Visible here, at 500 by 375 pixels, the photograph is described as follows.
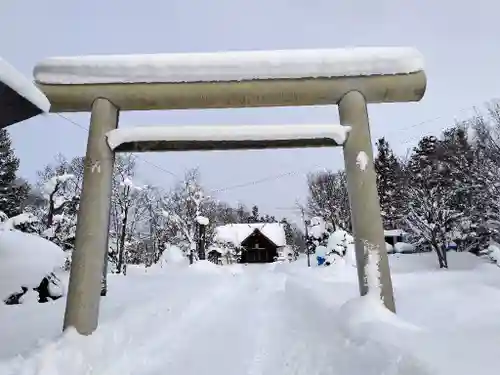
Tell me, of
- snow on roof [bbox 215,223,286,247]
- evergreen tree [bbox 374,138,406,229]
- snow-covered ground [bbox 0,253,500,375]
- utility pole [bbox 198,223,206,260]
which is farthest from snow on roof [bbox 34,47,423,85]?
snow on roof [bbox 215,223,286,247]

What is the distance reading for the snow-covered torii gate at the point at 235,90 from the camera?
541 cm

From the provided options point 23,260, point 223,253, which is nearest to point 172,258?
point 223,253

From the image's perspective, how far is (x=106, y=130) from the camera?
17.9 ft

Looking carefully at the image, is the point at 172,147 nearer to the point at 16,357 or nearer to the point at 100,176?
the point at 100,176

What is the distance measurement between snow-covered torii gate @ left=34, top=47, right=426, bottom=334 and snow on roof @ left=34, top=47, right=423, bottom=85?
1 centimetres

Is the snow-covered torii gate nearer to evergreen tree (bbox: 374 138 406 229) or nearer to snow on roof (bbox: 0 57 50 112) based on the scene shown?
snow on roof (bbox: 0 57 50 112)

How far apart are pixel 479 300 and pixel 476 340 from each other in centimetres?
392

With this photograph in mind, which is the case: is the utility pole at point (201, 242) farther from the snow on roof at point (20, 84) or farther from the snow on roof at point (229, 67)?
the snow on roof at point (20, 84)

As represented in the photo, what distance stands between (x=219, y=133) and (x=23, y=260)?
6939 mm

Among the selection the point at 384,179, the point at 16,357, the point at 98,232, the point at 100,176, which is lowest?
the point at 16,357

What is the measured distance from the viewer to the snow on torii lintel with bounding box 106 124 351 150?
5.40 m

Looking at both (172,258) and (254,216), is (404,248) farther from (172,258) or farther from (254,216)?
(254,216)

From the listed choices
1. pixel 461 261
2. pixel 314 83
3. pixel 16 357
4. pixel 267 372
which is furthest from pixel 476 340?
pixel 461 261

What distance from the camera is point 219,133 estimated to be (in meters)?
5.40
